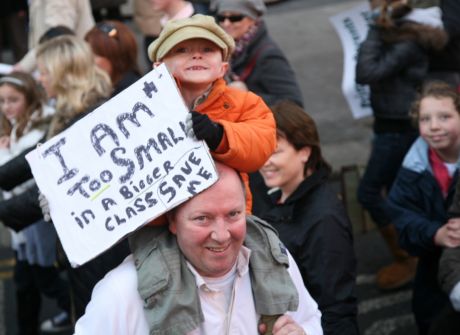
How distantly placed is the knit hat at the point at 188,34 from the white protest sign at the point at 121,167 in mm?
277

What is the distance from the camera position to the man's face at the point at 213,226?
2.77m

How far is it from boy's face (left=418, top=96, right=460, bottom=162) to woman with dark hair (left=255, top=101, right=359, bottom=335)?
2.21 feet

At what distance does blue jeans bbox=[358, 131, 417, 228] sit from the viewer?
19.8ft

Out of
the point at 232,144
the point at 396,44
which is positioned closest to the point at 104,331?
the point at 232,144

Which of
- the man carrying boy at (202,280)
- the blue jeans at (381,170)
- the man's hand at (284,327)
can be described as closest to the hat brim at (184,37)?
the man carrying boy at (202,280)

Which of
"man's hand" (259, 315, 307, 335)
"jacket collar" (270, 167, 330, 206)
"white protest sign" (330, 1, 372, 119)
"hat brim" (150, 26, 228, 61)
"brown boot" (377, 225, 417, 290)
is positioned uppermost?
"hat brim" (150, 26, 228, 61)

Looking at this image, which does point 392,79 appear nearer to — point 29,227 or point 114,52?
point 114,52

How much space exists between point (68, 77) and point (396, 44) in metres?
2.21

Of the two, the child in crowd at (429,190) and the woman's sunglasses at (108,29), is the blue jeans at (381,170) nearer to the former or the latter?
the child in crowd at (429,190)

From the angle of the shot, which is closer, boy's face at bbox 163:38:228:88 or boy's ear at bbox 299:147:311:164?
boy's face at bbox 163:38:228:88

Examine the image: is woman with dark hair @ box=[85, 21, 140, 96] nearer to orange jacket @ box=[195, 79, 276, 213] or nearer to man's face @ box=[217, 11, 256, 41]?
man's face @ box=[217, 11, 256, 41]

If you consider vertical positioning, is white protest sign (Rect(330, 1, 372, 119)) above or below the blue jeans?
above

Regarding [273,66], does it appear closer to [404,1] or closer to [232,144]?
[404,1]

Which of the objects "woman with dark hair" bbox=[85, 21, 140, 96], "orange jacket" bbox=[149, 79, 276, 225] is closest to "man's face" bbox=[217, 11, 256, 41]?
"woman with dark hair" bbox=[85, 21, 140, 96]
